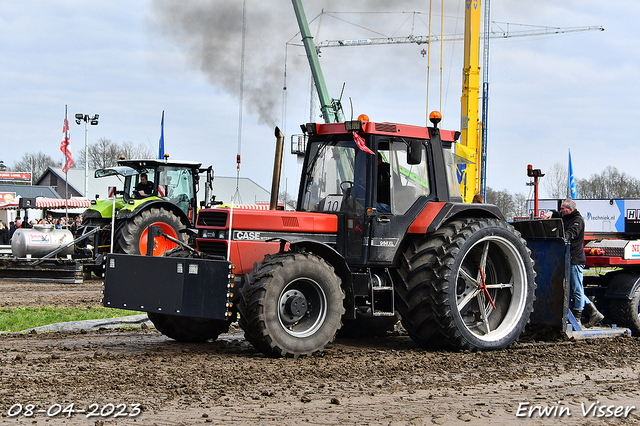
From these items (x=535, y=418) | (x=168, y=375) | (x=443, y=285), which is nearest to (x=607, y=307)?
(x=443, y=285)

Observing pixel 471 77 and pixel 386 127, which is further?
pixel 471 77

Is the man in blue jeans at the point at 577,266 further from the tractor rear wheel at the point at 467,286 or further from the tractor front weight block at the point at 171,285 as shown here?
the tractor front weight block at the point at 171,285

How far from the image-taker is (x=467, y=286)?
805 cm

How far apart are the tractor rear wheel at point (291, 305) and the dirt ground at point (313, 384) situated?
19 cm

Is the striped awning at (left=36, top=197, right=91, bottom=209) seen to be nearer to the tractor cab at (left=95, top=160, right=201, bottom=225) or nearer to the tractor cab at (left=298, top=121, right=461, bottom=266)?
the tractor cab at (left=95, top=160, right=201, bottom=225)

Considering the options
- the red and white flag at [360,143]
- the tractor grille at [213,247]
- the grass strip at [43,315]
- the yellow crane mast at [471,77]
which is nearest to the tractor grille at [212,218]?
the tractor grille at [213,247]

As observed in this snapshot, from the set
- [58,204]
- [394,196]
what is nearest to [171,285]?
[394,196]

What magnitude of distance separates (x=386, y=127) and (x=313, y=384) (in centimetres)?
304

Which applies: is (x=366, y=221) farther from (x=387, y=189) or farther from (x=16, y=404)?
Answer: (x=16, y=404)

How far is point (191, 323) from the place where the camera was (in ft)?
25.7

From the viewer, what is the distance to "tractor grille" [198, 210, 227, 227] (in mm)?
7203

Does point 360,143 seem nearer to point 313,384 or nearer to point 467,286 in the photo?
point 467,286

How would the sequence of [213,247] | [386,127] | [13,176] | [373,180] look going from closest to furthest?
[213,247]
[373,180]
[386,127]
[13,176]

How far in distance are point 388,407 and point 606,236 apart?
7.39 m
